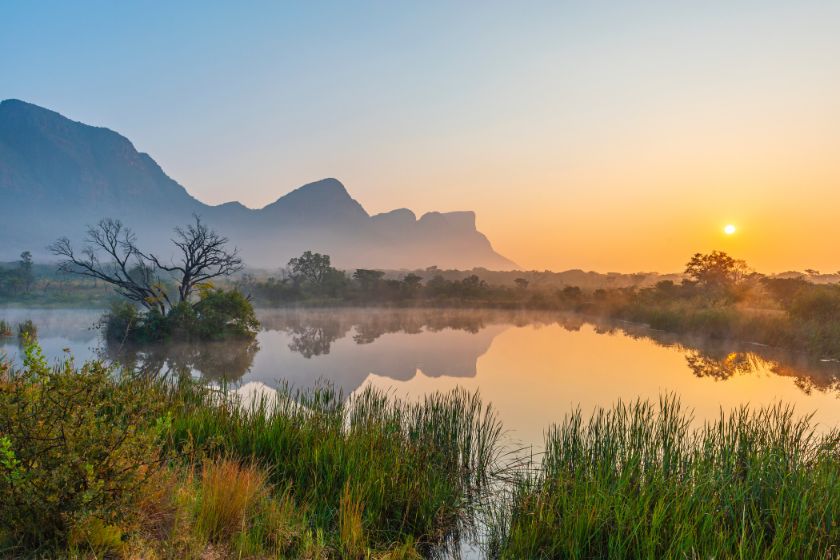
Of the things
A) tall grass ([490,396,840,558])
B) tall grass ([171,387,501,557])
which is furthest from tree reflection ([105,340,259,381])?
tall grass ([490,396,840,558])

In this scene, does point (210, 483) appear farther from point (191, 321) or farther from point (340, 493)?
point (191, 321)

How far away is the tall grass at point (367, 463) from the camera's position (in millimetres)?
5344

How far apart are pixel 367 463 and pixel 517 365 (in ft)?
45.6

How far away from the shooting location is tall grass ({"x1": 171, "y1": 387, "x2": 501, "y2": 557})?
5344 millimetres

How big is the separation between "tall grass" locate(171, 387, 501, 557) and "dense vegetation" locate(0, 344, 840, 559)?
1.0 inches

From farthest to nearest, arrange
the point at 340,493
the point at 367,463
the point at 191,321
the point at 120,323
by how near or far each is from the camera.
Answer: the point at 191,321 → the point at 120,323 → the point at 367,463 → the point at 340,493

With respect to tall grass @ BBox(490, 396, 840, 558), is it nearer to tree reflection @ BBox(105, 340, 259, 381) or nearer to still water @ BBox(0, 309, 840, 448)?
still water @ BBox(0, 309, 840, 448)

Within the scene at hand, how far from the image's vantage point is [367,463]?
5.89 metres

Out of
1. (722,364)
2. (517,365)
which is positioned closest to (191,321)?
(517,365)

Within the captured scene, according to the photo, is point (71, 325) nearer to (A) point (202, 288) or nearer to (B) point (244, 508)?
(A) point (202, 288)

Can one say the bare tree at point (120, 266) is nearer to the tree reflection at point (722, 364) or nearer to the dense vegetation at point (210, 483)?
the dense vegetation at point (210, 483)

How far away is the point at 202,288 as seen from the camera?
24781mm

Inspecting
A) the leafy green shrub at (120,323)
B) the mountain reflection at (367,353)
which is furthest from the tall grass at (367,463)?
the leafy green shrub at (120,323)

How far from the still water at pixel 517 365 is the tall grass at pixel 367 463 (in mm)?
1936
